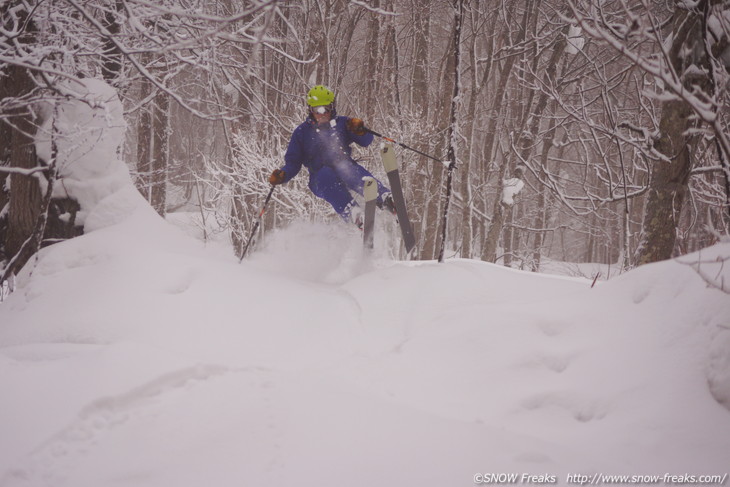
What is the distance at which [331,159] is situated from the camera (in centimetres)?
506

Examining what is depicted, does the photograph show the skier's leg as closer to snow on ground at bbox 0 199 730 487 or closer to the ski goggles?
the ski goggles

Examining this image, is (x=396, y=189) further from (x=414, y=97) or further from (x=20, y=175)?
(x=414, y=97)

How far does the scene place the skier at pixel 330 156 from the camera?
191 inches

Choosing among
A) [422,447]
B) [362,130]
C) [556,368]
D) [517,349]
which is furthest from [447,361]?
[362,130]

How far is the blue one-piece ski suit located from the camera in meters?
5.01

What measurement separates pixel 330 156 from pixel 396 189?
3.16ft

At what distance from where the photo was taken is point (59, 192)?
412 centimetres

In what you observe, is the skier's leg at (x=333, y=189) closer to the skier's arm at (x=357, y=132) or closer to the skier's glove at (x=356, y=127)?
the skier's arm at (x=357, y=132)

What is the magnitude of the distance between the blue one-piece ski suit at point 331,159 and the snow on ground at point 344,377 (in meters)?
1.94

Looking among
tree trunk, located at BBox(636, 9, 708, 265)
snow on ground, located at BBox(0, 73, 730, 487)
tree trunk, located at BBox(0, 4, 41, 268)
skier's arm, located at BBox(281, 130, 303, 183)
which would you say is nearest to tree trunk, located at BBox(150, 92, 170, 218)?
tree trunk, located at BBox(0, 4, 41, 268)

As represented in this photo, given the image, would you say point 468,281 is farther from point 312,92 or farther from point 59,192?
point 59,192

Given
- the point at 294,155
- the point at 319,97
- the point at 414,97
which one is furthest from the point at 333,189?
the point at 414,97

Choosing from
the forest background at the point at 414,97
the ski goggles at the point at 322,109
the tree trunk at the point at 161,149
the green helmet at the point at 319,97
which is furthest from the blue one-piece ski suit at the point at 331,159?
the tree trunk at the point at 161,149

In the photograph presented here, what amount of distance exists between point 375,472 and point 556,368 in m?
1.19
